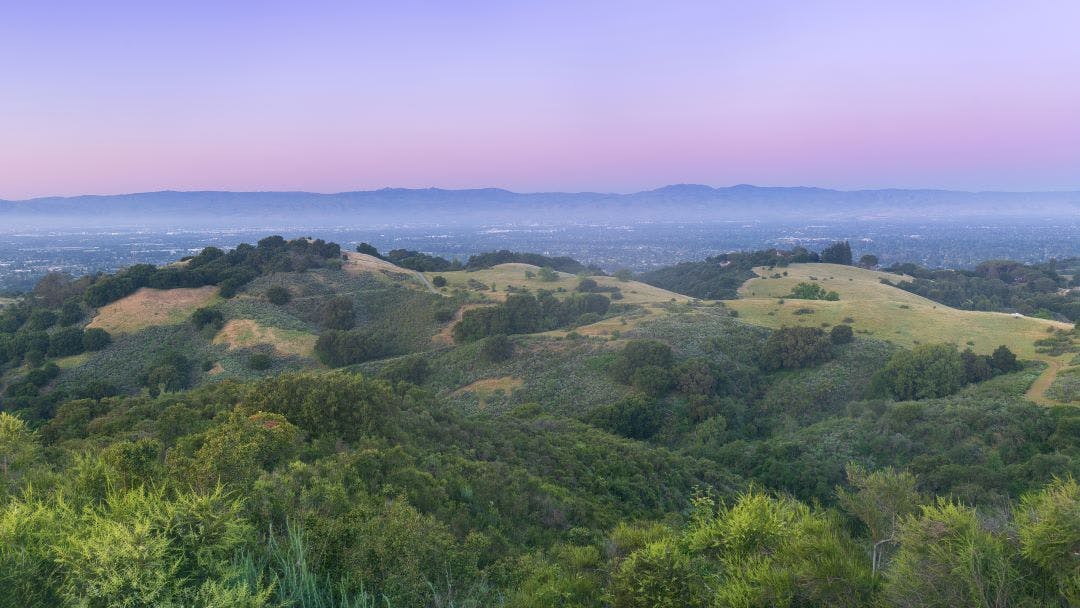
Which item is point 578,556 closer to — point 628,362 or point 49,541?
point 49,541

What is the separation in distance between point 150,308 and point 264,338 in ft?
A: 40.8

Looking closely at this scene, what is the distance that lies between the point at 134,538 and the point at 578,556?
5580mm

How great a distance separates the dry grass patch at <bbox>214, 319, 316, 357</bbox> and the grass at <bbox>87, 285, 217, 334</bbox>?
18.8ft

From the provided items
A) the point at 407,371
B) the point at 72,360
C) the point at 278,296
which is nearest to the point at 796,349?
the point at 407,371

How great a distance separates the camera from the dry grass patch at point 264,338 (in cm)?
4216

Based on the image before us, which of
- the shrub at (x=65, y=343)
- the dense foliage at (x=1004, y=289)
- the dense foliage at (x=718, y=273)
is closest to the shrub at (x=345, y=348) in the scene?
the shrub at (x=65, y=343)

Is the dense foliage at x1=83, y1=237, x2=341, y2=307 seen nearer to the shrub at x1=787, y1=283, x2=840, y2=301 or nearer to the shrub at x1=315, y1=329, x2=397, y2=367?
the shrub at x1=315, y1=329, x2=397, y2=367

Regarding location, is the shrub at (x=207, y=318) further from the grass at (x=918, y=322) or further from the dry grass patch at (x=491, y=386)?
the grass at (x=918, y=322)

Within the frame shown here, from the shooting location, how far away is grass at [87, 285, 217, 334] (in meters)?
44.6

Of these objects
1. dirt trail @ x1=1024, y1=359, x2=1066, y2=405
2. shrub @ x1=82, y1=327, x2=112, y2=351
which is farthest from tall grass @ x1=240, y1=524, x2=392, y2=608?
shrub @ x1=82, y1=327, x2=112, y2=351

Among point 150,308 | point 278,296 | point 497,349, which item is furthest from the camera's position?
point 278,296

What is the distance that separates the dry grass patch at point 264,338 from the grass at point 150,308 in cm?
573

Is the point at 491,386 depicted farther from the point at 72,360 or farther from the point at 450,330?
the point at 72,360

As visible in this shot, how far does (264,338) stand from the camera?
4303 centimetres
